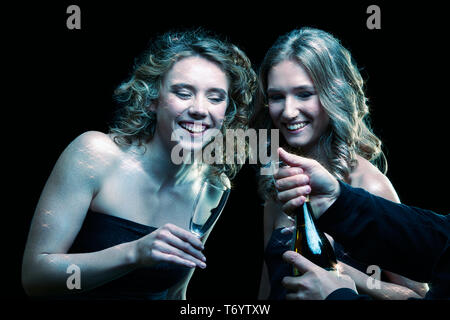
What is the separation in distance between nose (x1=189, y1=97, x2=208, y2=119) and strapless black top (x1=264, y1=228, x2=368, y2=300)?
2.43 feet

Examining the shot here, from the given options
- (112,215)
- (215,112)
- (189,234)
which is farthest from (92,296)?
(215,112)

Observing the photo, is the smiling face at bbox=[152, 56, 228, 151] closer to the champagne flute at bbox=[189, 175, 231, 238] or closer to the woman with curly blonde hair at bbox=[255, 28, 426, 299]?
the woman with curly blonde hair at bbox=[255, 28, 426, 299]

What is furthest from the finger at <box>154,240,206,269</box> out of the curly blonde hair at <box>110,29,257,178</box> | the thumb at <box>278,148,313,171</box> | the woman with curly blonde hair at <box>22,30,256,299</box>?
the curly blonde hair at <box>110,29,257,178</box>

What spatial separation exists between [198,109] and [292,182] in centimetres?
87

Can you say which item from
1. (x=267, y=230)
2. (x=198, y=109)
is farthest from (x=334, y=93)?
(x=267, y=230)

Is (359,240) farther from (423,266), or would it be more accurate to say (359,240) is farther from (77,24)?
(77,24)

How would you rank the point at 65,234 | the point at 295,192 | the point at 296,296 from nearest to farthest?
the point at 296,296, the point at 295,192, the point at 65,234

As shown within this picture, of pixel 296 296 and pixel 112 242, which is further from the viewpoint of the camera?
pixel 112 242

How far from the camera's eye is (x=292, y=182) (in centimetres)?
138

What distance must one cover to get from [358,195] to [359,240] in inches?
6.2

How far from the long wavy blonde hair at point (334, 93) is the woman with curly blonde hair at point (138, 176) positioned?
0.25m

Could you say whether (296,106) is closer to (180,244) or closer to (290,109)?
(290,109)

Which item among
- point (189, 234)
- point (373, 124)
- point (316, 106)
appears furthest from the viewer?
point (373, 124)

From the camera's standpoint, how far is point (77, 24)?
7.10 ft
